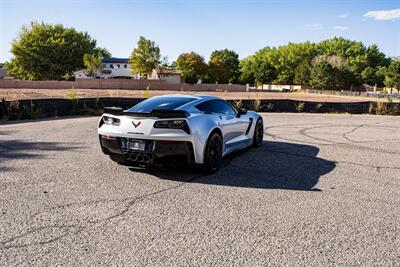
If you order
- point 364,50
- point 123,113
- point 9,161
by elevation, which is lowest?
point 9,161

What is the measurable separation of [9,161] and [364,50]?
134m

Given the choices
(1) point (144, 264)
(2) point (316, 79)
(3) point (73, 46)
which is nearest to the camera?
(1) point (144, 264)

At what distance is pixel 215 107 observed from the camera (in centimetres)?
663

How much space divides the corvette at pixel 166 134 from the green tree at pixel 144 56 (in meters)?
69.3

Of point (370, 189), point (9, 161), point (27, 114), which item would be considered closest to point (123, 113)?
point (9, 161)

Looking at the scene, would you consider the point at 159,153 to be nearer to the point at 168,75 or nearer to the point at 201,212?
the point at 201,212

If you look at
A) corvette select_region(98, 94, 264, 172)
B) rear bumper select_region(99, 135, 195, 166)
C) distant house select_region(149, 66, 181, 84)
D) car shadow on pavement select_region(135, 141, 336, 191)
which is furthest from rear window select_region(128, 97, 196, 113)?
distant house select_region(149, 66, 181, 84)

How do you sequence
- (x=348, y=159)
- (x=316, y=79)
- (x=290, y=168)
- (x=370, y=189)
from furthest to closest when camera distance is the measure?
(x=316, y=79)
(x=348, y=159)
(x=290, y=168)
(x=370, y=189)

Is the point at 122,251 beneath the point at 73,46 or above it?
beneath

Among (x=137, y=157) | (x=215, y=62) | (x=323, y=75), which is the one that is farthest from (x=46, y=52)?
(x=137, y=157)

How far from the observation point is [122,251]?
320 cm

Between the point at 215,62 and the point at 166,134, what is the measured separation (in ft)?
289

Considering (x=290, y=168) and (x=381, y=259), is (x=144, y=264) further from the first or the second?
(x=290, y=168)

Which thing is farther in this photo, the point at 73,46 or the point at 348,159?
the point at 73,46
